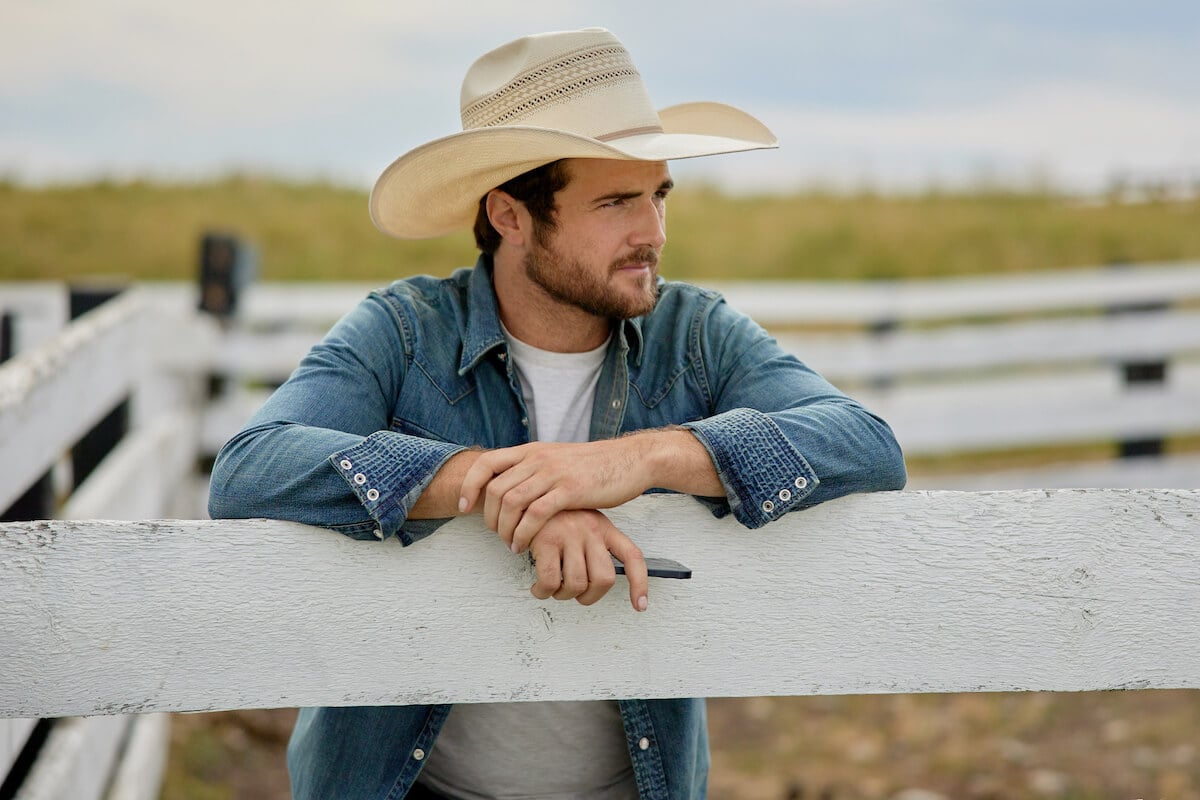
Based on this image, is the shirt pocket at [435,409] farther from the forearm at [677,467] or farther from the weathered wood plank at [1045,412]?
the weathered wood plank at [1045,412]

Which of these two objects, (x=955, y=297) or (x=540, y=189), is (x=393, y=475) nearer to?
(x=540, y=189)

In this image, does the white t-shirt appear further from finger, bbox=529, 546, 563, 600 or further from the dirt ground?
the dirt ground

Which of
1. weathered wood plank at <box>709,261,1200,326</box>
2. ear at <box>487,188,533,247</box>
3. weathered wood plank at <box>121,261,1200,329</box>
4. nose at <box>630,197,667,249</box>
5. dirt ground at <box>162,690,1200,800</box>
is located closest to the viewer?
nose at <box>630,197,667,249</box>

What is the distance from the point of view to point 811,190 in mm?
14336

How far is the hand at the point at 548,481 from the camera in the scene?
1.56 metres

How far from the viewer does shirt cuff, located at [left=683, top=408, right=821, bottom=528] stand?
1609 mm

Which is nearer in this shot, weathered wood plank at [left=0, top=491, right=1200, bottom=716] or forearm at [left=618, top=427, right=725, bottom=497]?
weathered wood plank at [left=0, top=491, right=1200, bottom=716]

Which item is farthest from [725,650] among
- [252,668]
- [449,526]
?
[252,668]

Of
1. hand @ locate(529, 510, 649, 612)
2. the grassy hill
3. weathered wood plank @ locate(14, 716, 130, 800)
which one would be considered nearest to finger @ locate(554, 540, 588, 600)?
hand @ locate(529, 510, 649, 612)

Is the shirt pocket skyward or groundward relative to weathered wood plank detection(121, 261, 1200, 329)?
skyward

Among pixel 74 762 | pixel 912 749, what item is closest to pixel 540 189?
pixel 74 762

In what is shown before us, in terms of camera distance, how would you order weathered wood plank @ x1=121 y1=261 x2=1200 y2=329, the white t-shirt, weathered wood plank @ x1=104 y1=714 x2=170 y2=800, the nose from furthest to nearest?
weathered wood plank @ x1=121 y1=261 x2=1200 y2=329
weathered wood plank @ x1=104 y1=714 x2=170 y2=800
the nose
the white t-shirt

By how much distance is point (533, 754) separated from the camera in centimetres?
215

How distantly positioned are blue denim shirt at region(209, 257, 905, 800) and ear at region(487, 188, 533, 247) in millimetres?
110
